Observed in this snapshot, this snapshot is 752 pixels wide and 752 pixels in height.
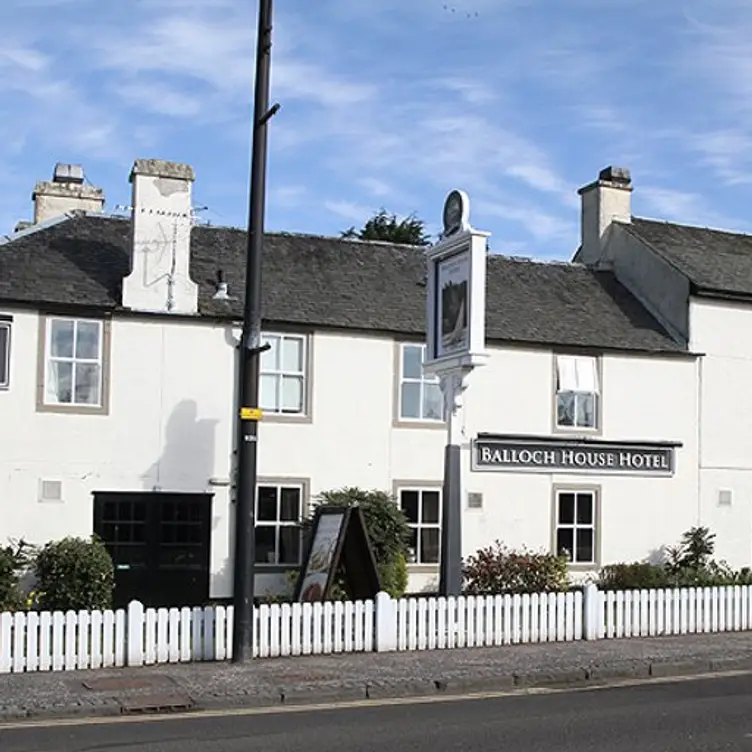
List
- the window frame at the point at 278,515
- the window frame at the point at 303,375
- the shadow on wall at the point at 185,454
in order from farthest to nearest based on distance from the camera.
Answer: the window frame at the point at 303,375 → the window frame at the point at 278,515 → the shadow on wall at the point at 185,454

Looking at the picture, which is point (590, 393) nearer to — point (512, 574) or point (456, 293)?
point (512, 574)

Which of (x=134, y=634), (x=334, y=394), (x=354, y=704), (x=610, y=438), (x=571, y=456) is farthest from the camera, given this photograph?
(x=610, y=438)

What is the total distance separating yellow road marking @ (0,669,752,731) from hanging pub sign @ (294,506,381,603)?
13.0 feet

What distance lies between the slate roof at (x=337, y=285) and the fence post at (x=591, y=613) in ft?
20.3

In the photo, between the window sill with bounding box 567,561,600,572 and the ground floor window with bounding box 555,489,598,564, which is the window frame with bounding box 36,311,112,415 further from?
the window sill with bounding box 567,561,600,572

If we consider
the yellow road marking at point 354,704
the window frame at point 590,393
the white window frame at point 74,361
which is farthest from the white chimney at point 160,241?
the yellow road marking at point 354,704

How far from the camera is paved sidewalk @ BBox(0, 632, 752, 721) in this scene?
1218 centimetres

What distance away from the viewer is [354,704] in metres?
12.5

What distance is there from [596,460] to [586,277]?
4.73 meters

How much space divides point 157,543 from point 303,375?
145 inches

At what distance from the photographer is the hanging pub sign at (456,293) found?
54.2 feet

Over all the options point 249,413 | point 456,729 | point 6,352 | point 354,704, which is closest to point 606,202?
point 6,352

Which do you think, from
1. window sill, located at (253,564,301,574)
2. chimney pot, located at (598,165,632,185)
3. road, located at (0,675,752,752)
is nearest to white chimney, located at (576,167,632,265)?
chimney pot, located at (598,165,632,185)

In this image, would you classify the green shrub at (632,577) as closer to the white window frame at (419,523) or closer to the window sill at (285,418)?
the white window frame at (419,523)
